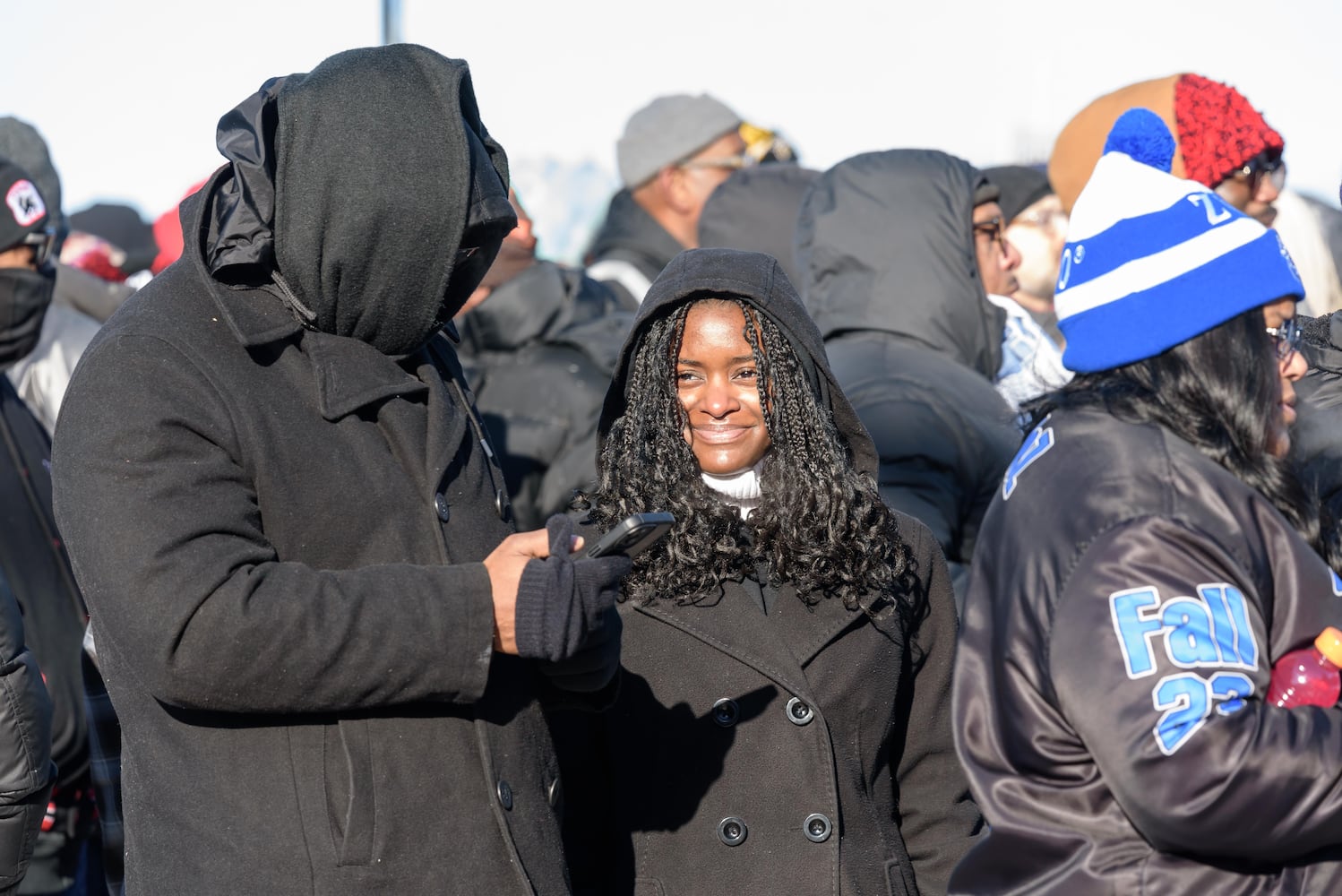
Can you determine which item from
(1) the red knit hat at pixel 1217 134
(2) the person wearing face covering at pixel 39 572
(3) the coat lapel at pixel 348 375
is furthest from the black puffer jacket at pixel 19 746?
(1) the red knit hat at pixel 1217 134

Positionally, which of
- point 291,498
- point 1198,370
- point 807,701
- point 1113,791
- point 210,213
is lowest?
point 807,701

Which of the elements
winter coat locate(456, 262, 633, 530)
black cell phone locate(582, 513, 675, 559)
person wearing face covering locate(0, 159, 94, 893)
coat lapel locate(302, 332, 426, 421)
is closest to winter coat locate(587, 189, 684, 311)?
winter coat locate(456, 262, 633, 530)

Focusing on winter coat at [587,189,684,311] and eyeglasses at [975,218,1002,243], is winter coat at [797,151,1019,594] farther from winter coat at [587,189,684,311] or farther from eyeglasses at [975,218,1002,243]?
winter coat at [587,189,684,311]

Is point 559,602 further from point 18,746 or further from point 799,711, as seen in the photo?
point 18,746

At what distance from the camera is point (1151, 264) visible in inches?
83.7

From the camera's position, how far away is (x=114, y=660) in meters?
2.14

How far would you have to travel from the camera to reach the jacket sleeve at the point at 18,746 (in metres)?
2.91

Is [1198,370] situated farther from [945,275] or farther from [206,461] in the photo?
[945,275]

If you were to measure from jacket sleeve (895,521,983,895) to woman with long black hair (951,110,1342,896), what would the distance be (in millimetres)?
674

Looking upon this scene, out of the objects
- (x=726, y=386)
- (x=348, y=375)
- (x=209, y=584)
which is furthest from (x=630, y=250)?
(x=209, y=584)

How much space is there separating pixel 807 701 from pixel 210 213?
4.46 ft

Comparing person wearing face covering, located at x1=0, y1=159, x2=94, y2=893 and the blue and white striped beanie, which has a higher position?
the blue and white striped beanie

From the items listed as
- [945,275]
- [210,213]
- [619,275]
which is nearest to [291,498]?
[210,213]

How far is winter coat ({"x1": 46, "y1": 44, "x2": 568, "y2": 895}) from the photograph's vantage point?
78.0 inches
